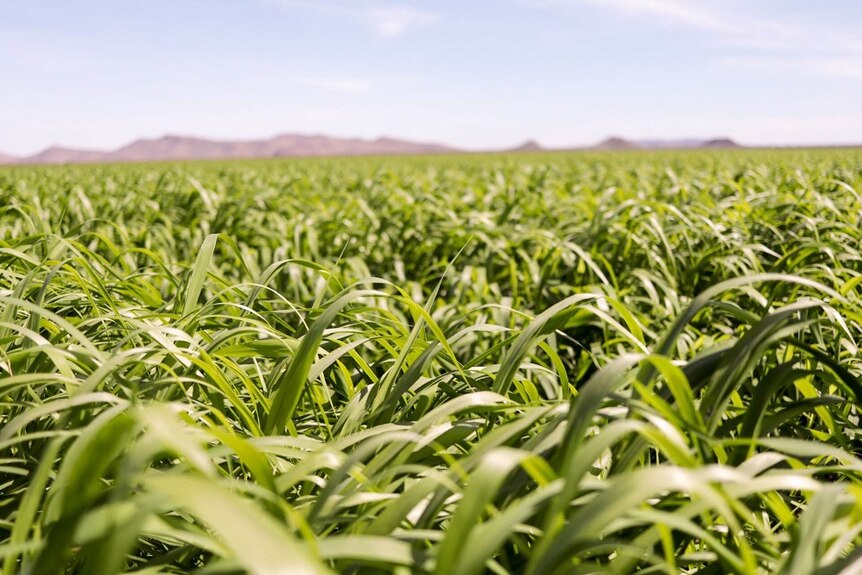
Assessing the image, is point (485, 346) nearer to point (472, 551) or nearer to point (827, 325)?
point (827, 325)

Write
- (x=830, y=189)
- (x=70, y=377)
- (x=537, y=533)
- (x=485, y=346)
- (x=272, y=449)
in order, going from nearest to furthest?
1. (x=537, y=533)
2. (x=272, y=449)
3. (x=70, y=377)
4. (x=485, y=346)
5. (x=830, y=189)

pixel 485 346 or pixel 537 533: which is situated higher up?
pixel 537 533

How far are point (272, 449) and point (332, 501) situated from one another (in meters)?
0.16

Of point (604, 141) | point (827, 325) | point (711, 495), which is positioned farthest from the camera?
point (604, 141)

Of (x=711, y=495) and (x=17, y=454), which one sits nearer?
(x=711, y=495)

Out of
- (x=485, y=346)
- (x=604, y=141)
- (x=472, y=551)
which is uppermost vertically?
(x=604, y=141)

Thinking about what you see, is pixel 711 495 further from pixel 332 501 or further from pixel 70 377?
pixel 70 377

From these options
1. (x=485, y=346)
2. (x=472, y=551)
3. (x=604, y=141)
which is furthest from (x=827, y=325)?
(x=604, y=141)

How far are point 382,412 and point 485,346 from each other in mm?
1914

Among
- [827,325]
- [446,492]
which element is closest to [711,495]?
[446,492]

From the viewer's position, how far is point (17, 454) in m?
1.32

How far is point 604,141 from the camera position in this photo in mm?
191125

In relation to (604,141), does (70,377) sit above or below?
below

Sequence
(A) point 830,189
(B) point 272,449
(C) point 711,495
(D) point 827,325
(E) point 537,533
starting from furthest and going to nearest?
(A) point 830,189 < (D) point 827,325 < (B) point 272,449 < (E) point 537,533 < (C) point 711,495
